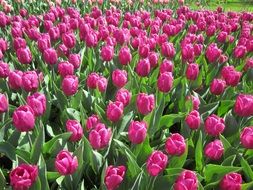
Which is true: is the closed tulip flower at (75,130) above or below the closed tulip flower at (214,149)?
above

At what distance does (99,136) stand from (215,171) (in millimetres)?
592

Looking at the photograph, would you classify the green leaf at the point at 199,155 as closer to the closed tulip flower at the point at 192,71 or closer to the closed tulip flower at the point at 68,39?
the closed tulip flower at the point at 192,71

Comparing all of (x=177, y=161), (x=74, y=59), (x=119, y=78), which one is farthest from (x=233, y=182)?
(x=74, y=59)

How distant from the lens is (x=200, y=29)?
4664mm

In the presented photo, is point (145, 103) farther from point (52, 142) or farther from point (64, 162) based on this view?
point (64, 162)

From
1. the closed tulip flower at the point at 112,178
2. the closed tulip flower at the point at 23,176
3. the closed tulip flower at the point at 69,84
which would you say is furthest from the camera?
the closed tulip flower at the point at 69,84

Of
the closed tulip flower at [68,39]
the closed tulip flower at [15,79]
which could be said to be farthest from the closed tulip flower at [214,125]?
the closed tulip flower at [68,39]

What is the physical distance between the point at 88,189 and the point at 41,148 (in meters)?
0.32

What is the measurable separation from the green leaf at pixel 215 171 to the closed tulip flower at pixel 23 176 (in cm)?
86

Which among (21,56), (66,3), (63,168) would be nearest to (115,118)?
(63,168)

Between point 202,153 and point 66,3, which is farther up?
point 202,153

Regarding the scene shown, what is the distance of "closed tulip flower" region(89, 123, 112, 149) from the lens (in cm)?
190

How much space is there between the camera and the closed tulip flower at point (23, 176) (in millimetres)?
1554

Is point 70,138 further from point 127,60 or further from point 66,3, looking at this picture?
point 66,3
